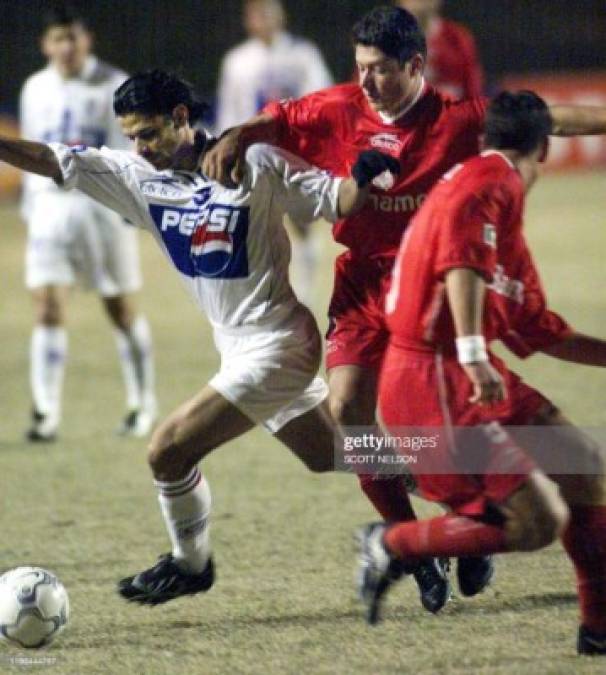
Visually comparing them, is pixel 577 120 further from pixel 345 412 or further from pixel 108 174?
pixel 108 174

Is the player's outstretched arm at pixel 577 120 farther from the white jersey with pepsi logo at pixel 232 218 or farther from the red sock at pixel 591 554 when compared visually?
the red sock at pixel 591 554

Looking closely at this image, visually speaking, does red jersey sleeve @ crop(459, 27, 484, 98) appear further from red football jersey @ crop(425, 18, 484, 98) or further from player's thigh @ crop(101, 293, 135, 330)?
player's thigh @ crop(101, 293, 135, 330)

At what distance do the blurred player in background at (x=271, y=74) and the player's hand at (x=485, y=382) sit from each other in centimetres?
899

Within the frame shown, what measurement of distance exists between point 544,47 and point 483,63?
127cm

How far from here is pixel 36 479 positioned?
7.75m

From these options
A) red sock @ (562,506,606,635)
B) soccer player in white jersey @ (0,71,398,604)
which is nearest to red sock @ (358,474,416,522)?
soccer player in white jersey @ (0,71,398,604)

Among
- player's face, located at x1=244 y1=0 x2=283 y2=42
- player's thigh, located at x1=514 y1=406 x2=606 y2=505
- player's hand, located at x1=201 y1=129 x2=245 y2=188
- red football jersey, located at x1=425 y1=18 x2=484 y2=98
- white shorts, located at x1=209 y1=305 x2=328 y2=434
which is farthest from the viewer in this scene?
player's face, located at x1=244 y1=0 x2=283 y2=42

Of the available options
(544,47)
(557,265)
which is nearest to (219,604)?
(557,265)

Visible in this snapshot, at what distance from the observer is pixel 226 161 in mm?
4910

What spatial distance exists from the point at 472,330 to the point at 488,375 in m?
0.14

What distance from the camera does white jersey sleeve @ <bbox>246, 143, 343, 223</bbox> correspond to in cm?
497

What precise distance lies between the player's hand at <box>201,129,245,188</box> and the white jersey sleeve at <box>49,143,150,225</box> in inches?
12.3

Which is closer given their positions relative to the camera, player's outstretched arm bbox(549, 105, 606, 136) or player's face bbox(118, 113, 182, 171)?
player's face bbox(118, 113, 182, 171)

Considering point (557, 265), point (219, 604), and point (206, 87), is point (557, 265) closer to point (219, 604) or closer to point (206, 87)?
point (219, 604)
